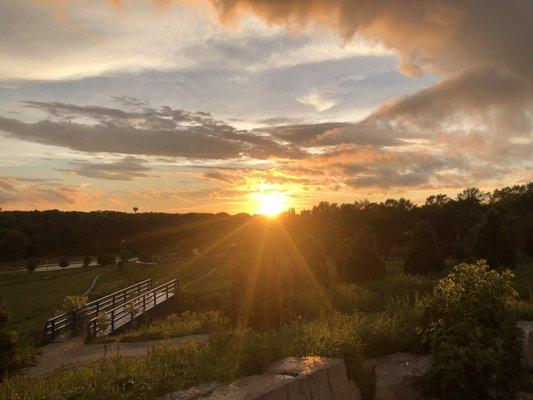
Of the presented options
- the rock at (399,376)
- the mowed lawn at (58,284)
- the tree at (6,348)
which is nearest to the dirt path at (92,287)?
the mowed lawn at (58,284)

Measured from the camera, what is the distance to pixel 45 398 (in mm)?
6656

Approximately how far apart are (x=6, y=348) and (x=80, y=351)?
160 inches

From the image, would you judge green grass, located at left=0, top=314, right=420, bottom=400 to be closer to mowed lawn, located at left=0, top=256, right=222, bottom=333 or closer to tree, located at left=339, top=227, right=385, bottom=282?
tree, located at left=339, top=227, right=385, bottom=282

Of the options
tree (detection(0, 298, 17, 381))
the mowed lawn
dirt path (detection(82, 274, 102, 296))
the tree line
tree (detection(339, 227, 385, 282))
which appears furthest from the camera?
the tree line

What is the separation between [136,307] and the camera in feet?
53.3

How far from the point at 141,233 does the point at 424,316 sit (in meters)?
108

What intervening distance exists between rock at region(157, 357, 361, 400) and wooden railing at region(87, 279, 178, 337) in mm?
9592

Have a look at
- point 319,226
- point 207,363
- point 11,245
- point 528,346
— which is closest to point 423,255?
point 528,346

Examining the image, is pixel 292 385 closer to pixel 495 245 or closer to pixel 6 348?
pixel 6 348

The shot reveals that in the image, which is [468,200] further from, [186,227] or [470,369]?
[470,369]

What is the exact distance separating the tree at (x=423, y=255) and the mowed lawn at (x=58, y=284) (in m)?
17.8

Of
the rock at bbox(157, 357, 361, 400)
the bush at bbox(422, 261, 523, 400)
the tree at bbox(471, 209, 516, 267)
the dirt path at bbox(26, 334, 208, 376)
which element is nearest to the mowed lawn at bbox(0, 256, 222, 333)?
the dirt path at bbox(26, 334, 208, 376)

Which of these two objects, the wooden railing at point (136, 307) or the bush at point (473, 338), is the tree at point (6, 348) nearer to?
the wooden railing at point (136, 307)

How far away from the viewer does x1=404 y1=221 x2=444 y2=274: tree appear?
30.0m
